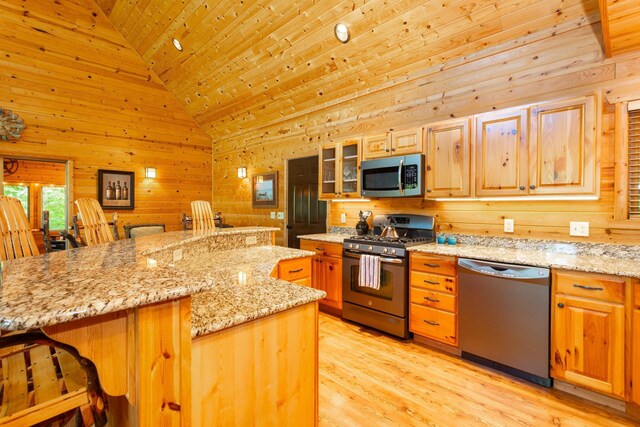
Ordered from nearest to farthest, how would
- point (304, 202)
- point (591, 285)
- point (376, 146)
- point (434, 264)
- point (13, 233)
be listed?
point (13, 233)
point (591, 285)
point (434, 264)
point (376, 146)
point (304, 202)

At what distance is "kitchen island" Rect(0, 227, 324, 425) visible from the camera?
0.74 m

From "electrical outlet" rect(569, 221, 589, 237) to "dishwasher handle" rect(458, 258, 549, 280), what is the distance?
2.22 feet

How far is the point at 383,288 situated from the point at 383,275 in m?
0.13

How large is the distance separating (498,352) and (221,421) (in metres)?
2.27

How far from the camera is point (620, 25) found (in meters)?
2.10

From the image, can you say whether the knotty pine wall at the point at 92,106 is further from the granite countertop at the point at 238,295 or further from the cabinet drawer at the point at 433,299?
the cabinet drawer at the point at 433,299

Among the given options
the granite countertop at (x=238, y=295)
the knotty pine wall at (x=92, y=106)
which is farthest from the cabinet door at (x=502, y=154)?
the knotty pine wall at (x=92, y=106)

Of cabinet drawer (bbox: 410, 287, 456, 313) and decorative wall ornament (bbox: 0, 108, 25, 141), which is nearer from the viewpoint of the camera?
cabinet drawer (bbox: 410, 287, 456, 313)

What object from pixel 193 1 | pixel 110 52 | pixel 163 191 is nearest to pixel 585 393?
pixel 193 1

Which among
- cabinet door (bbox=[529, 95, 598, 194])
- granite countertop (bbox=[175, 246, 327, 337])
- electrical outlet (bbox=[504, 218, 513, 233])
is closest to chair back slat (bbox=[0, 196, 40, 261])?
granite countertop (bbox=[175, 246, 327, 337])

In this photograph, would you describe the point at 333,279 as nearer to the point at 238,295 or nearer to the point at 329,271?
the point at 329,271

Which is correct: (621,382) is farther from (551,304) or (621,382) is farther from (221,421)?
(221,421)

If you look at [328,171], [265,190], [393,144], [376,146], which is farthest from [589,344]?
[265,190]

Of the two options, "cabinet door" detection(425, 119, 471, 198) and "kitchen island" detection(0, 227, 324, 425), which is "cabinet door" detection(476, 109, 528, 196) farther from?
"kitchen island" detection(0, 227, 324, 425)
